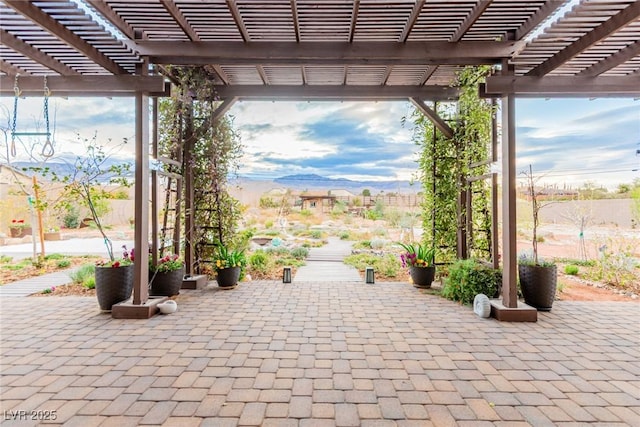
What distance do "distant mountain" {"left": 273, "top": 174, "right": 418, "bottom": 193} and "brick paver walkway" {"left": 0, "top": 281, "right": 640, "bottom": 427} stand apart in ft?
20.4

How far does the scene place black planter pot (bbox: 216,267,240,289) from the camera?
4652mm

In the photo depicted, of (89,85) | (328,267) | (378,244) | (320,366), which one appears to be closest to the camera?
(320,366)

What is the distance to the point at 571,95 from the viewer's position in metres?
3.86

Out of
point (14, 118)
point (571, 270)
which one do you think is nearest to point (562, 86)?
point (571, 270)

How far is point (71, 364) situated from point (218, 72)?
12.1 ft

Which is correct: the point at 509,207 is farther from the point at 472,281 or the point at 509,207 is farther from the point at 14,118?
the point at 14,118

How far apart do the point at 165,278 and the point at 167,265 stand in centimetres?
17

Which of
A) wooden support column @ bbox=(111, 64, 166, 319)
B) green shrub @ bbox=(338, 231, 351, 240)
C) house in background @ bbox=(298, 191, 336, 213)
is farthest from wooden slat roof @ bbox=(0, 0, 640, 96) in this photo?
house in background @ bbox=(298, 191, 336, 213)

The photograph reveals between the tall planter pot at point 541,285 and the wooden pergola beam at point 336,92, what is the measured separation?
2.78 meters

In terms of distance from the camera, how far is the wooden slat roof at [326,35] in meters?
2.76

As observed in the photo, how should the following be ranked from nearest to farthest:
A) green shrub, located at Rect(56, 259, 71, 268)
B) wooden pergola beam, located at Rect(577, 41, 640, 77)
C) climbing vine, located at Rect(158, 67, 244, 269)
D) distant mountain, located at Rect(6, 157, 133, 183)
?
1. wooden pergola beam, located at Rect(577, 41, 640, 77)
2. distant mountain, located at Rect(6, 157, 133, 183)
3. climbing vine, located at Rect(158, 67, 244, 269)
4. green shrub, located at Rect(56, 259, 71, 268)

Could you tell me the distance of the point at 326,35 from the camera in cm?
328

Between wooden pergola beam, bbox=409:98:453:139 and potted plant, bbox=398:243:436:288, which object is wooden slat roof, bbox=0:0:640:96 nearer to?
wooden pergola beam, bbox=409:98:453:139

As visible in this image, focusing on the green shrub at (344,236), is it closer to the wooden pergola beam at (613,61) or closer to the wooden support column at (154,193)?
the wooden support column at (154,193)
